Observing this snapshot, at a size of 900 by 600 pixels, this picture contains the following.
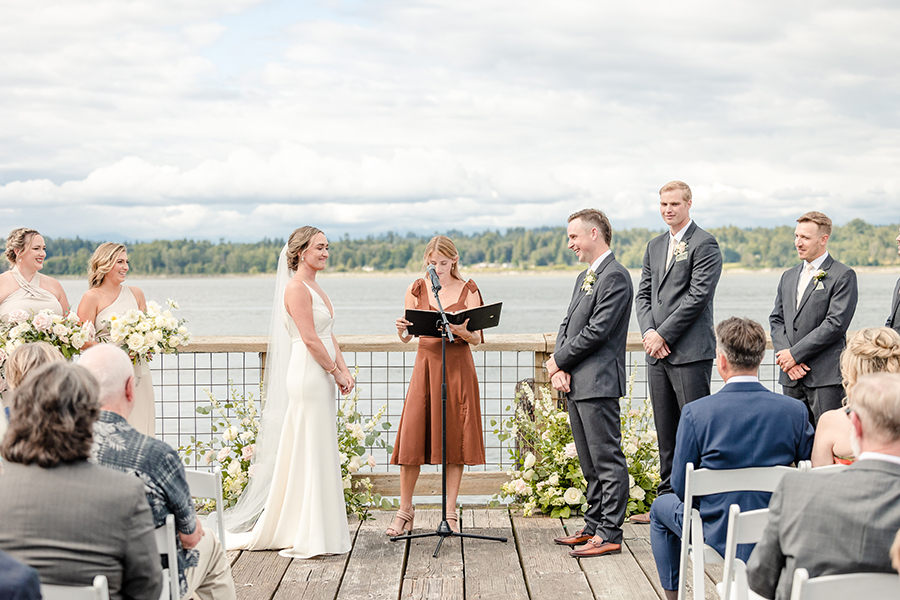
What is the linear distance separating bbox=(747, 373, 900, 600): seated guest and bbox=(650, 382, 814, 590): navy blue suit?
31.3 inches

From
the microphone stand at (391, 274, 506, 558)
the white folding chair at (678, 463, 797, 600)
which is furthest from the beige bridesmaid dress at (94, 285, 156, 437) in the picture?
the white folding chair at (678, 463, 797, 600)

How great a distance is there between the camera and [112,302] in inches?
193

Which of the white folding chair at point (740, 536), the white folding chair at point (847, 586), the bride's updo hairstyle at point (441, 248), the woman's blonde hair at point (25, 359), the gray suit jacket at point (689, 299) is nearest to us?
the white folding chair at point (847, 586)

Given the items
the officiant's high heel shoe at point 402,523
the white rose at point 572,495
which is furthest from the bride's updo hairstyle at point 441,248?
the white rose at point 572,495

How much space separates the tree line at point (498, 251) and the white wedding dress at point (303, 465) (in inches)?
80.1

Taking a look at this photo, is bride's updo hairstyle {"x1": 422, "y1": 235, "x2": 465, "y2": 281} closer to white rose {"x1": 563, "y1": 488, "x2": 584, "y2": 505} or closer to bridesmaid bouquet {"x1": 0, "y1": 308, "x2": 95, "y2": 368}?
white rose {"x1": 563, "y1": 488, "x2": 584, "y2": 505}

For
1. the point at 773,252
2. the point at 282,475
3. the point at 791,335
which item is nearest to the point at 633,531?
the point at 791,335

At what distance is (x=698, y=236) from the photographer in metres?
4.47

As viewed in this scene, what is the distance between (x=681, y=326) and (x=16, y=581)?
11.7 feet

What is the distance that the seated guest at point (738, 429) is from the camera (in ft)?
9.29

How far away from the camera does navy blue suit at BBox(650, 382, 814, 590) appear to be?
111 inches

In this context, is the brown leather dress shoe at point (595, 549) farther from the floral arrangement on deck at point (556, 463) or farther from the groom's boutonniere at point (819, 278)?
the groom's boutonniere at point (819, 278)

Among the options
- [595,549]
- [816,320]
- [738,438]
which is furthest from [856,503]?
[816,320]

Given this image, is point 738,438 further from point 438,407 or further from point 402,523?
point 402,523
